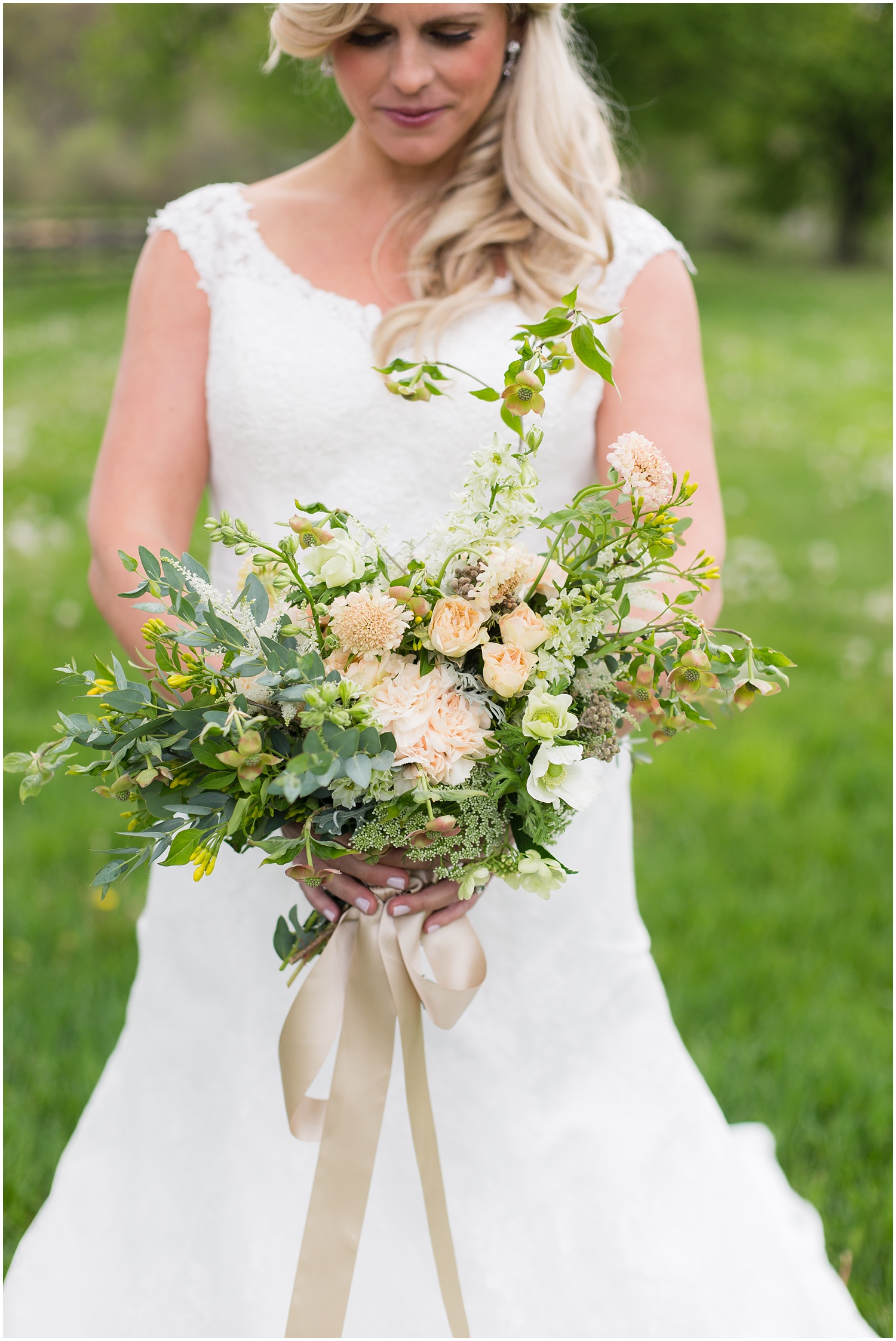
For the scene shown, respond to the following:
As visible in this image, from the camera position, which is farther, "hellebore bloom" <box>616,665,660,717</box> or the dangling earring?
the dangling earring

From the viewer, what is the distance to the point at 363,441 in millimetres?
2314

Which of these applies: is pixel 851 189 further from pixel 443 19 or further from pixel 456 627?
pixel 456 627

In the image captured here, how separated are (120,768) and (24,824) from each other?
129 inches

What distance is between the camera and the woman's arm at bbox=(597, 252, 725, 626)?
2.19 metres

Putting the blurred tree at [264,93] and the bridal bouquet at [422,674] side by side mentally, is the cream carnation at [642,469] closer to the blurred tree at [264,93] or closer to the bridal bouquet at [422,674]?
the bridal bouquet at [422,674]

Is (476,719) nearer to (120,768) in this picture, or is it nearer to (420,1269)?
(120,768)

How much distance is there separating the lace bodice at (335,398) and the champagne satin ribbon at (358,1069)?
0.86 m

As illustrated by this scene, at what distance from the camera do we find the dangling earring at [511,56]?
2307 mm

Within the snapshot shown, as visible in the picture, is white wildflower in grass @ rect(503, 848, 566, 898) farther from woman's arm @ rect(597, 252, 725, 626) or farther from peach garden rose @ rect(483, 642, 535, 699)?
woman's arm @ rect(597, 252, 725, 626)

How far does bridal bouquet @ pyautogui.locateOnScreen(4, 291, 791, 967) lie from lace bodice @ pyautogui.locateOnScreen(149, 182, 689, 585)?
700 millimetres

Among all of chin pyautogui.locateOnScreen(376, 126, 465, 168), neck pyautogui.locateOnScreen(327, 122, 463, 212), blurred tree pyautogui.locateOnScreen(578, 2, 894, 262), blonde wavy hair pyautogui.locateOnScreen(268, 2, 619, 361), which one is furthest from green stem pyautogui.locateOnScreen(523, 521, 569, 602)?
blurred tree pyautogui.locateOnScreen(578, 2, 894, 262)

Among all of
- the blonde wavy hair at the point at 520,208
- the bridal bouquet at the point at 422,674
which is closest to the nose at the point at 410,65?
the blonde wavy hair at the point at 520,208

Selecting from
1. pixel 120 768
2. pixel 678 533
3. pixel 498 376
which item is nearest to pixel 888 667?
pixel 498 376

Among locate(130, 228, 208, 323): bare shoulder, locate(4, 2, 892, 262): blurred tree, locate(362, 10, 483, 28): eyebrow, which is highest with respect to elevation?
locate(4, 2, 892, 262): blurred tree
